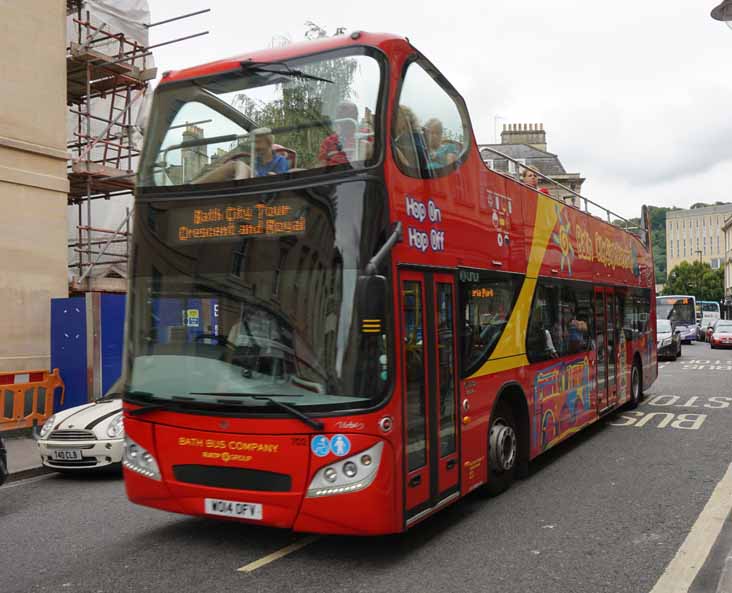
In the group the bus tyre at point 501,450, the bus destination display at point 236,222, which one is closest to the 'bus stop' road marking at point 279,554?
the bus tyre at point 501,450

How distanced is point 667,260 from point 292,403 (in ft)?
523

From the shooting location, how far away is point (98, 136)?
18000 mm

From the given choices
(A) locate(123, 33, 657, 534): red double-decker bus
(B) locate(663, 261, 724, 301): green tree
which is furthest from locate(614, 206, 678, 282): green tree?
(A) locate(123, 33, 657, 534): red double-decker bus

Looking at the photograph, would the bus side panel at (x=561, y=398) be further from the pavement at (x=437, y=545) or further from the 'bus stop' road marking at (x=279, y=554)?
the 'bus stop' road marking at (x=279, y=554)

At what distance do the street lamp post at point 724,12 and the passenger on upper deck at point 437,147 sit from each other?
3.90m

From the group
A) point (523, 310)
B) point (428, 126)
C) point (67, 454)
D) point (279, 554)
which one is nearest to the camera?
point (279, 554)

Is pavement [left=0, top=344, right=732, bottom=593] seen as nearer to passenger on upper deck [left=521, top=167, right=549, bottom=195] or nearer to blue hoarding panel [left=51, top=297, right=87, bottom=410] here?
passenger on upper deck [left=521, top=167, right=549, bottom=195]

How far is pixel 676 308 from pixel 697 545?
4011 cm

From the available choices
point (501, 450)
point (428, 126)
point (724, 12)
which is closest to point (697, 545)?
point (501, 450)

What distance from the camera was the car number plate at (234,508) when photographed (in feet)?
17.3

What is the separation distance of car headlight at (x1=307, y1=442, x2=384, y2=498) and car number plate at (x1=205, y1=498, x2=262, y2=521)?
476mm

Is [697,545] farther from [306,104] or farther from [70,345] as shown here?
[70,345]

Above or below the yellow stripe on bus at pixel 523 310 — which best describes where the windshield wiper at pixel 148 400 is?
below

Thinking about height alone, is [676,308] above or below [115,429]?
above
